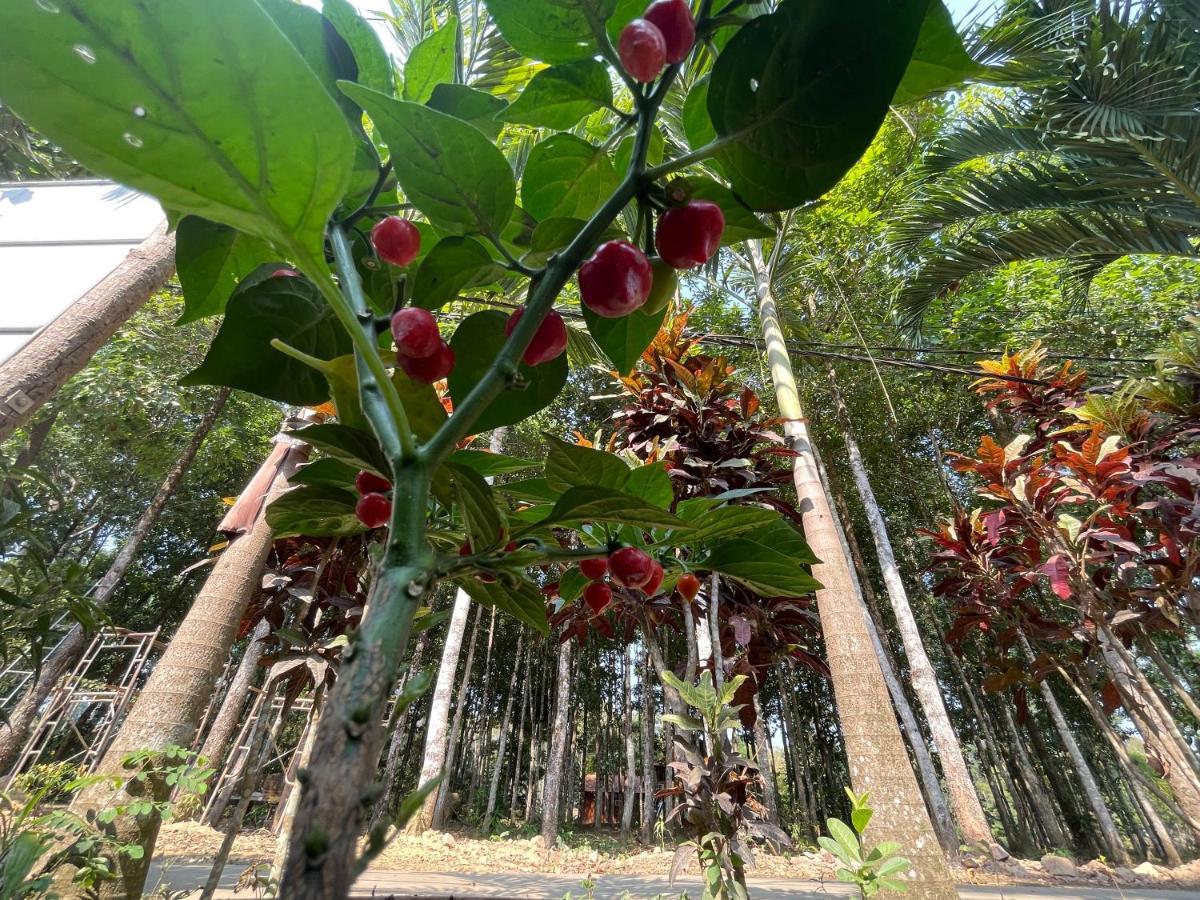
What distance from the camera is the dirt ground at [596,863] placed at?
5.91m

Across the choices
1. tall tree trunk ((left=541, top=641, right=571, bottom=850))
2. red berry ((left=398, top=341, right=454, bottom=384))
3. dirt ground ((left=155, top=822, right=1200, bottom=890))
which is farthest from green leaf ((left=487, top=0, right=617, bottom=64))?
tall tree trunk ((left=541, top=641, right=571, bottom=850))

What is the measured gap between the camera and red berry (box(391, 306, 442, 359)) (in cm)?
37

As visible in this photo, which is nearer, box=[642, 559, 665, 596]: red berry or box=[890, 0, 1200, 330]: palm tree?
box=[642, 559, 665, 596]: red berry

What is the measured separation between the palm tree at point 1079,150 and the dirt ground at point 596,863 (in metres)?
5.73

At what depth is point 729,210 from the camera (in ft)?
1.34

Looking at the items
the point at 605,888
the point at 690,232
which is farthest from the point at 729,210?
the point at 605,888

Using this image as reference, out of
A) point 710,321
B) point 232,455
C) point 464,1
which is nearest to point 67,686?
point 232,455

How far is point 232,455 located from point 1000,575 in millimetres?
10083

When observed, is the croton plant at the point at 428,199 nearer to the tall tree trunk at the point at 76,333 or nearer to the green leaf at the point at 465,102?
the green leaf at the point at 465,102

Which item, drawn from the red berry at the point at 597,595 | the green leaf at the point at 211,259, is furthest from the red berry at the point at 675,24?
the red berry at the point at 597,595

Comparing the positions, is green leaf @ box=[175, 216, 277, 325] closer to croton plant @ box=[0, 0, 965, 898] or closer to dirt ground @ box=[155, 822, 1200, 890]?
croton plant @ box=[0, 0, 965, 898]

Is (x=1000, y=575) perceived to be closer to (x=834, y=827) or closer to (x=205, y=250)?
(x=834, y=827)

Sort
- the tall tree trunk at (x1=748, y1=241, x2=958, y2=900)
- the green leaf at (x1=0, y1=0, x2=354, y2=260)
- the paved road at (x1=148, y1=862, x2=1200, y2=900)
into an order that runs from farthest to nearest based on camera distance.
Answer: the paved road at (x1=148, y1=862, x2=1200, y2=900) → the tall tree trunk at (x1=748, y1=241, x2=958, y2=900) → the green leaf at (x1=0, y1=0, x2=354, y2=260)

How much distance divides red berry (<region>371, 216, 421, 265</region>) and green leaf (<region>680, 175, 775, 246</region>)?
207mm
